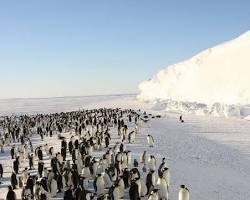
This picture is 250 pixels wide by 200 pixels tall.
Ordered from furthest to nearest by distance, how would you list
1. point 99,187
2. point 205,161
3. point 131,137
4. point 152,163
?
point 131,137
point 205,161
point 152,163
point 99,187

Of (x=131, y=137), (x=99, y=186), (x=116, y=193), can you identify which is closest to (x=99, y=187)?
(x=99, y=186)

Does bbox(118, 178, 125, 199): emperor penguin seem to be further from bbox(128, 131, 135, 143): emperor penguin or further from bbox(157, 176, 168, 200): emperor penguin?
bbox(128, 131, 135, 143): emperor penguin

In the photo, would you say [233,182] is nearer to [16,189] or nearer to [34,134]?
[16,189]

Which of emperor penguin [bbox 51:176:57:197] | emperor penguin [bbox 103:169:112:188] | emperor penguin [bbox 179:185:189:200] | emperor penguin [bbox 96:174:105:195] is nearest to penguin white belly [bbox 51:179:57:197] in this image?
emperor penguin [bbox 51:176:57:197]

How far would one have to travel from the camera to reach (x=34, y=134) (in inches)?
1294

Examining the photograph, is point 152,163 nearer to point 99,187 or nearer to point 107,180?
point 107,180

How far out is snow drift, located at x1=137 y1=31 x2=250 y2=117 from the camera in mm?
57438

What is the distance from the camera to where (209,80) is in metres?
65.2

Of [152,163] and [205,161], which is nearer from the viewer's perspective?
[152,163]

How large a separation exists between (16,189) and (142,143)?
901cm

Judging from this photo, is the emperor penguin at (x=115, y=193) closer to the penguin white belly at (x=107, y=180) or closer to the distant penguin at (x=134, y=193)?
the distant penguin at (x=134, y=193)

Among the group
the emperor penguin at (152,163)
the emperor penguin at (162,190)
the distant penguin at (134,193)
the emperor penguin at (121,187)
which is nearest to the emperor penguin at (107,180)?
the emperor penguin at (121,187)

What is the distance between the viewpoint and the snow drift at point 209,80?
188 feet

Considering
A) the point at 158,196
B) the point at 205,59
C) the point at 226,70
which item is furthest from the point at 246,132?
the point at 205,59
